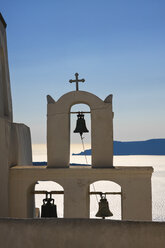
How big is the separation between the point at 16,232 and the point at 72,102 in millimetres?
4541

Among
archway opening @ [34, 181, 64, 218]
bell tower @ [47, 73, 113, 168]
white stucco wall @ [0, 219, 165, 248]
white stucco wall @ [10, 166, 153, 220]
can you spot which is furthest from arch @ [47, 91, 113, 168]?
white stucco wall @ [0, 219, 165, 248]

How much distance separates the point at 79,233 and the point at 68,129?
4.28 metres

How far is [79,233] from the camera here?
6.32m

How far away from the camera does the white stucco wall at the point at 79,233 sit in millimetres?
6160

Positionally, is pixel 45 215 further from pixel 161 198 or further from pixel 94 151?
pixel 161 198

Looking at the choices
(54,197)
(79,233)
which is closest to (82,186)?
(79,233)

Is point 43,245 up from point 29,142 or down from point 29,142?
down

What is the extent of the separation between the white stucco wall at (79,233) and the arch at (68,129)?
3674mm

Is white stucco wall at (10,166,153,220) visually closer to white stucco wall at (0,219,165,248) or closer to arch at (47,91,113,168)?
arch at (47,91,113,168)

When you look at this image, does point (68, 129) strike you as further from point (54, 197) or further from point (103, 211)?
point (54, 197)

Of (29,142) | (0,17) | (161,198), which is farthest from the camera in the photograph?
(161,198)

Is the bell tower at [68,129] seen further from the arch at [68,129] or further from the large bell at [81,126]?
the large bell at [81,126]

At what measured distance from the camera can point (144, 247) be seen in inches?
242

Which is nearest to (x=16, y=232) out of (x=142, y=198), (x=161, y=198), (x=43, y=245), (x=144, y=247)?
(x=43, y=245)
